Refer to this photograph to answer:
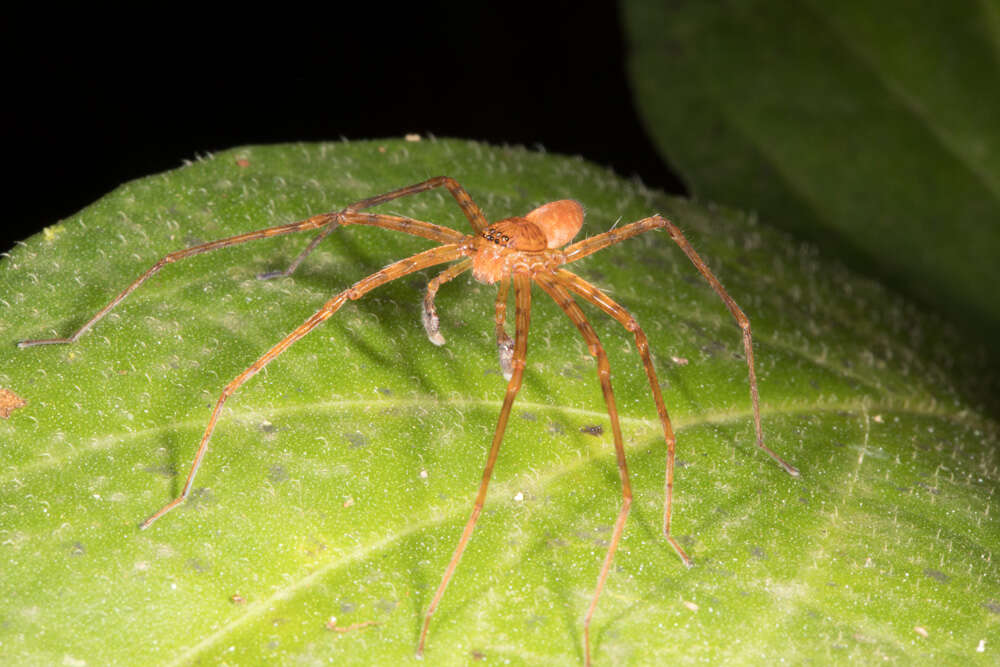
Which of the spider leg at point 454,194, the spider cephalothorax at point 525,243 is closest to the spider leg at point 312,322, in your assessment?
the spider cephalothorax at point 525,243

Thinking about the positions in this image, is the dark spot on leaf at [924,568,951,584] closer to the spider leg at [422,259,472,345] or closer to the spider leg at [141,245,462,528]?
the spider leg at [422,259,472,345]

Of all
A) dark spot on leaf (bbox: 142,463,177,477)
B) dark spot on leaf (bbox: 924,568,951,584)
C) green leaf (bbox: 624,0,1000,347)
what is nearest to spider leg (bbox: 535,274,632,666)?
dark spot on leaf (bbox: 924,568,951,584)

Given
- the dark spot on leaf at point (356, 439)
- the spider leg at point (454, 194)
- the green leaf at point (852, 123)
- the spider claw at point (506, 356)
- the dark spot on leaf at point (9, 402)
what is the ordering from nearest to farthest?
1. the dark spot on leaf at point (9, 402)
2. the dark spot on leaf at point (356, 439)
3. the spider claw at point (506, 356)
4. the spider leg at point (454, 194)
5. the green leaf at point (852, 123)

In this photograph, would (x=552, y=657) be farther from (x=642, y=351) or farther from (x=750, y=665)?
(x=642, y=351)

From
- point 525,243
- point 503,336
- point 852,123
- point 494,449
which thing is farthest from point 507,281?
point 852,123

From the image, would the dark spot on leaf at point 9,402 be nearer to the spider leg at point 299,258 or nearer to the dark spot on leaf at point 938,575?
the spider leg at point 299,258

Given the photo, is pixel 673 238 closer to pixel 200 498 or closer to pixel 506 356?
pixel 506 356
